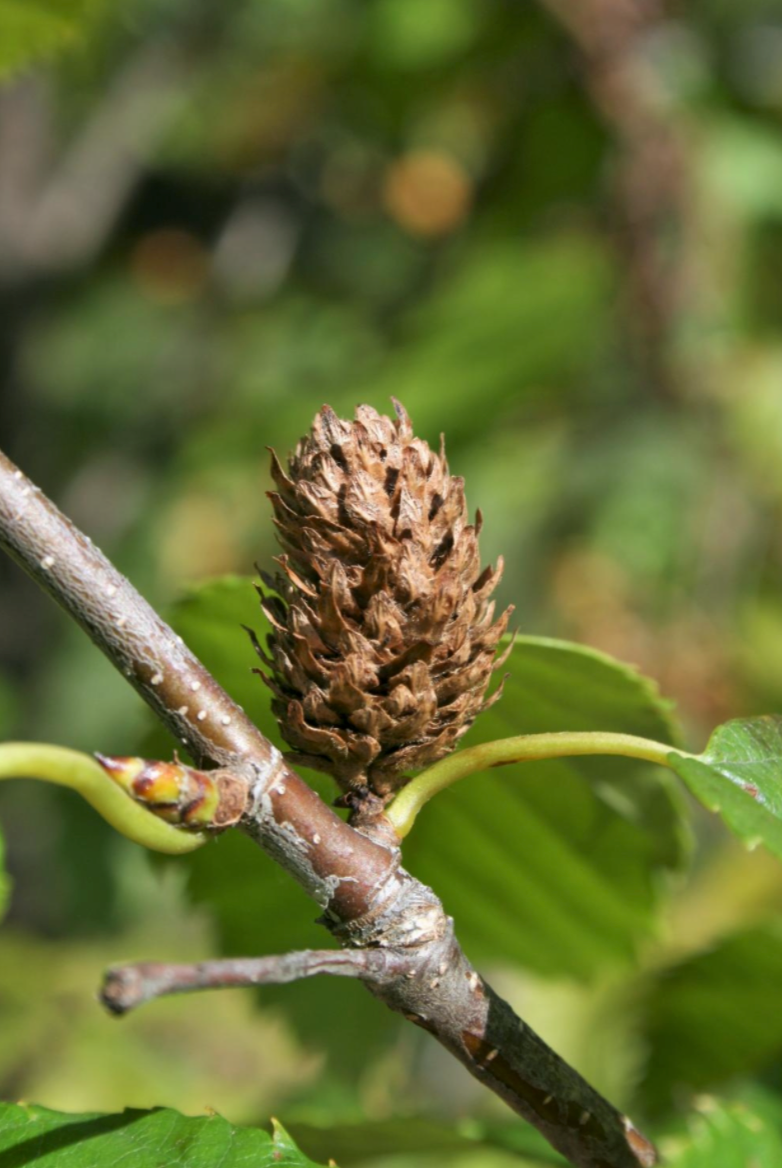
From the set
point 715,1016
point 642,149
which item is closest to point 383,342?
point 642,149

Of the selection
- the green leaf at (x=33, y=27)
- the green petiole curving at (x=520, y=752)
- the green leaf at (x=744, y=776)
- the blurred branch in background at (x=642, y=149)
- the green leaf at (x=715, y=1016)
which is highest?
the blurred branch in background at (x=642, y=149)

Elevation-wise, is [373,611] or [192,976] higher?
[373,611]

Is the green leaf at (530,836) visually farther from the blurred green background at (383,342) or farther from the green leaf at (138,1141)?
the blurred green background at (383,342)

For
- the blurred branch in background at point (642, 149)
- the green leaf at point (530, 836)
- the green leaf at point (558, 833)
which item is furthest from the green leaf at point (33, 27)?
the blurred branch in background at point (642, 149)

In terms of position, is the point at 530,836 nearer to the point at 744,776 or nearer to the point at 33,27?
the point at 744,776

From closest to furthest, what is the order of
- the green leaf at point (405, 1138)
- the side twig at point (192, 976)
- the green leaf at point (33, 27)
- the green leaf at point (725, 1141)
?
the side twig at point (192, 976) → the green leaf at point (725, 1141) → the green leaf at point (405, 1138) → the green leaf at point (33, 27)

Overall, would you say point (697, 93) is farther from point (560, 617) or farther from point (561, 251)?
point (560, 617)

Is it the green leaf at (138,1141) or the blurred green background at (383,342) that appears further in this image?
the blurred green background at (383,342)

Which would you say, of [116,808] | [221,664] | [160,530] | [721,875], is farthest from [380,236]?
[116,808]
